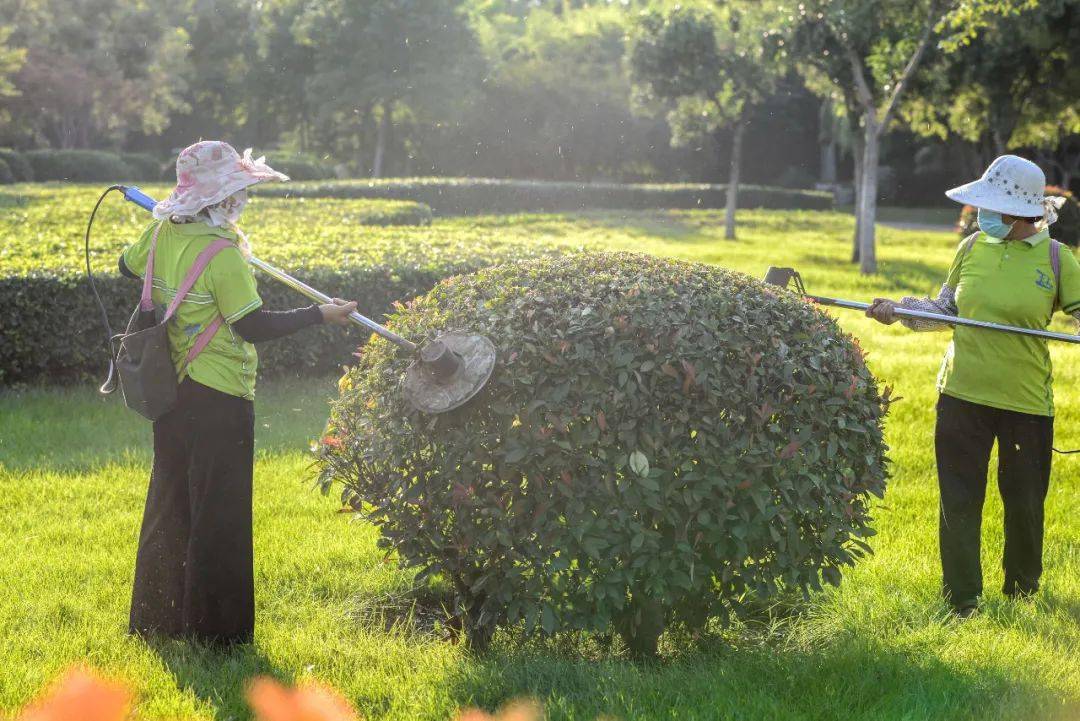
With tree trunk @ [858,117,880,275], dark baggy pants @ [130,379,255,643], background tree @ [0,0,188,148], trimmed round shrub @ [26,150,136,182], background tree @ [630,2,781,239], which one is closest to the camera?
dark baggy pants @ [130,379,255,643]

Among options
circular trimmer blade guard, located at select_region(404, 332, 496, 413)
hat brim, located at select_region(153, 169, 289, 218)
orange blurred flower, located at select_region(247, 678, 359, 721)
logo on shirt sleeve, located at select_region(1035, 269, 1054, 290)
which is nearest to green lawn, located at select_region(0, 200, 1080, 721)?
circular trimmer blade guard, located at select_region(404, 332, 496, 413)

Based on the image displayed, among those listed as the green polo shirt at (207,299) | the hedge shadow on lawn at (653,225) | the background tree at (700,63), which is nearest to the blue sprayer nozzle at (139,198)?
the green polo shirt at (207,299)

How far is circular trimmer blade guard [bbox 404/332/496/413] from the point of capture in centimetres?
385

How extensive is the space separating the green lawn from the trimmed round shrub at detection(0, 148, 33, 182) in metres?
31.0

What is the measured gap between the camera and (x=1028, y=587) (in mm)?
4902

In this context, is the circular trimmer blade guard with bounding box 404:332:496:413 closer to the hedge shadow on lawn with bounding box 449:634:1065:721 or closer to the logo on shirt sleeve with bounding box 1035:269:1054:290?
the hedge shadow on lawn with bounding box 449:634:1065:721

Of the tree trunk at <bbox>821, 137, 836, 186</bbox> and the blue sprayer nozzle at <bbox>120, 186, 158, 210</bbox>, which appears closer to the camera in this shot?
the blue sprayer nozzle at <bbox>120, 186, 158, 210</bbox>

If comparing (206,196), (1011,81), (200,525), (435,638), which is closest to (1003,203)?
(435,638)

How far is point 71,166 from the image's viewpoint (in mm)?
37250

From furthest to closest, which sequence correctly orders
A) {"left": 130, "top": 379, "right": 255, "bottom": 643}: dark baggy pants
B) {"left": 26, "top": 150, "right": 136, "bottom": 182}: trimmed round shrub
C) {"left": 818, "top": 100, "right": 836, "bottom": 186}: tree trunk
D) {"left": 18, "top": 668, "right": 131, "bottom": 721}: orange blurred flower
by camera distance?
{"left": 818, "top": 100, "right": 836, "bottom": 186}: tree trunk
{"left": 26, "top": 150, "right": 136, "bottom": 182}: trimmed round shrub
{"left": 130, "top": 379, "right": 255, "bottom": 643}: dark baggy pants
{"left": 18, "top": 668, "right": 131, "bottom": 721}: orange blurred flower

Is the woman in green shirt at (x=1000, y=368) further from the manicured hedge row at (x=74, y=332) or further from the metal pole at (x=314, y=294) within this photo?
the manicured hedge row at (x=74, y=332)

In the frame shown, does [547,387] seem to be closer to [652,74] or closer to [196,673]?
[196,673]

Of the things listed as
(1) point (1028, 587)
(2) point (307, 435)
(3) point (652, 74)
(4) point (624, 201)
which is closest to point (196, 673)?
(1) point (1028, 587)

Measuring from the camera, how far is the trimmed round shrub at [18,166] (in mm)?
35469
